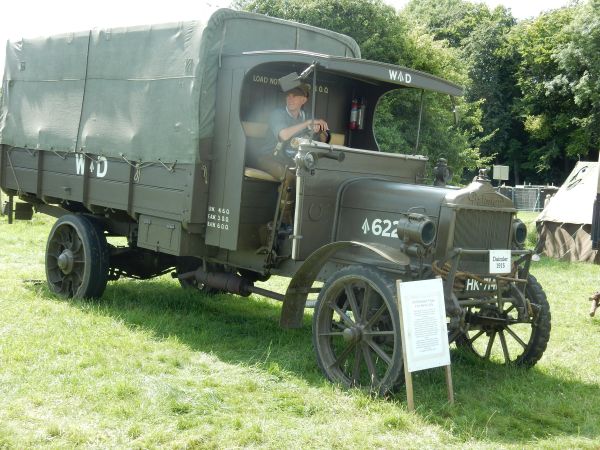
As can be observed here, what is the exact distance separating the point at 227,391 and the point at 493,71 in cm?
4317

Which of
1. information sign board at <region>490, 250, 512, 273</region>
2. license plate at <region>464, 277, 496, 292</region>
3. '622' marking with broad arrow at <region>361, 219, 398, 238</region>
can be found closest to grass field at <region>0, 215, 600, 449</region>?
license plate at <region>464, 277, 496, 292</region>

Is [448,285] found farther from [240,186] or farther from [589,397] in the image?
[240,186]

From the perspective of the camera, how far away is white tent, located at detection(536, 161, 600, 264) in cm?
1557

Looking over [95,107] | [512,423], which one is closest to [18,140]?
[95,107]

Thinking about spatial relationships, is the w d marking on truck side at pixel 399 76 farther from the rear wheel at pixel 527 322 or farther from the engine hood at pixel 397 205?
the rear wheel at pixel 527 322

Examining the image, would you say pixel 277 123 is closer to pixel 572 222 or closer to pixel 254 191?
pixel 254 191

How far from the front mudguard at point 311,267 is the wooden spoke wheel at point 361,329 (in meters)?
0.17

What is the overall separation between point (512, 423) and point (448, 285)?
1.06 m

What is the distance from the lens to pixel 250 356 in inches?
259

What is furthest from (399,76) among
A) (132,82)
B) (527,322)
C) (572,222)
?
(572,222)

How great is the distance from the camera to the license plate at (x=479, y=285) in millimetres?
5810

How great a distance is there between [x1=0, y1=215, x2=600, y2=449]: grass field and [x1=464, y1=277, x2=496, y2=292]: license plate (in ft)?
2.58

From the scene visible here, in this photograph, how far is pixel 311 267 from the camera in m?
6.16

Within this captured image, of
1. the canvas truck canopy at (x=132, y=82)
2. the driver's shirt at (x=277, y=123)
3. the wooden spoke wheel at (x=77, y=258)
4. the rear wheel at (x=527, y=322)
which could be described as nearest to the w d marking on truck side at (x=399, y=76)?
the driver's shirt at (x=277, y=123)
